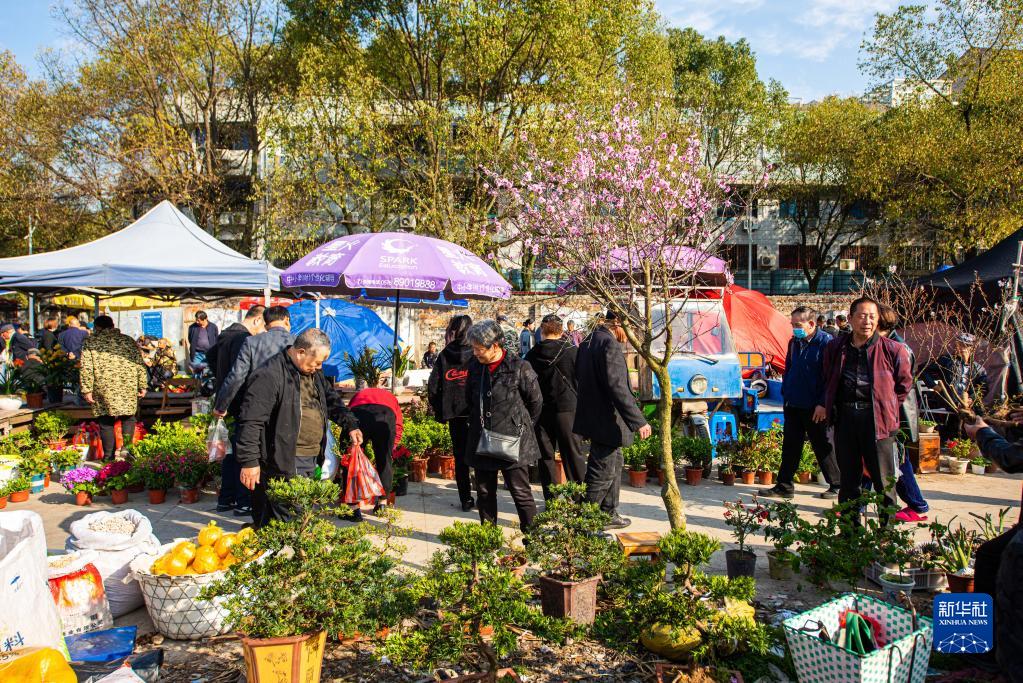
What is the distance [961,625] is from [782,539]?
127 cm

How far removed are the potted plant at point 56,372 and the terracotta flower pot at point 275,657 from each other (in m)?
8.83

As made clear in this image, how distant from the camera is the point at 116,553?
472cm

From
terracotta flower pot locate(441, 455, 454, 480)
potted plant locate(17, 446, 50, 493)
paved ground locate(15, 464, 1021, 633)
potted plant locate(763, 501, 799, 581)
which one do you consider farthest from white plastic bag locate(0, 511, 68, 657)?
terracotta flower pot locate(441, 455, 454, 480)

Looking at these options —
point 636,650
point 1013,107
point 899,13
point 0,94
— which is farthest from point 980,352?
point 0,94

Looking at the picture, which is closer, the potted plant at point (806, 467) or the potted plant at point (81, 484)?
the potted plant at point (81, 484)

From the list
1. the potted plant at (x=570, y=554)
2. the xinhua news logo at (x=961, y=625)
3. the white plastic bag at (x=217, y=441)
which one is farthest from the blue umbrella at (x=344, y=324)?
the xinhua news logo at (x=961, y=625)

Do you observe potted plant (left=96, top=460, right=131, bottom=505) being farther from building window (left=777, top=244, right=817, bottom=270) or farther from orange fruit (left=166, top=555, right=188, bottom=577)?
building window (left=777, top=244, right=817, bottom=270)

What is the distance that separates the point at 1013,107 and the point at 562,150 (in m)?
14.2

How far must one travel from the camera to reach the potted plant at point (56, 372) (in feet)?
33.6

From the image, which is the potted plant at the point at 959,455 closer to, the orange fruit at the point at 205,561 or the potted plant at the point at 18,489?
the orange fruit at the point at 205,561

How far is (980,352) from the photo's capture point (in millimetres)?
10414

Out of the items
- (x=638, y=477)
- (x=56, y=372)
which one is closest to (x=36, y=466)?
(x=56, y=372)

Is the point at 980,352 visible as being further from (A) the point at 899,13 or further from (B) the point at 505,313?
(A) the point at 899,13

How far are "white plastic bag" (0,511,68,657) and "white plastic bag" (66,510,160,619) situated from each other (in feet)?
3.95
